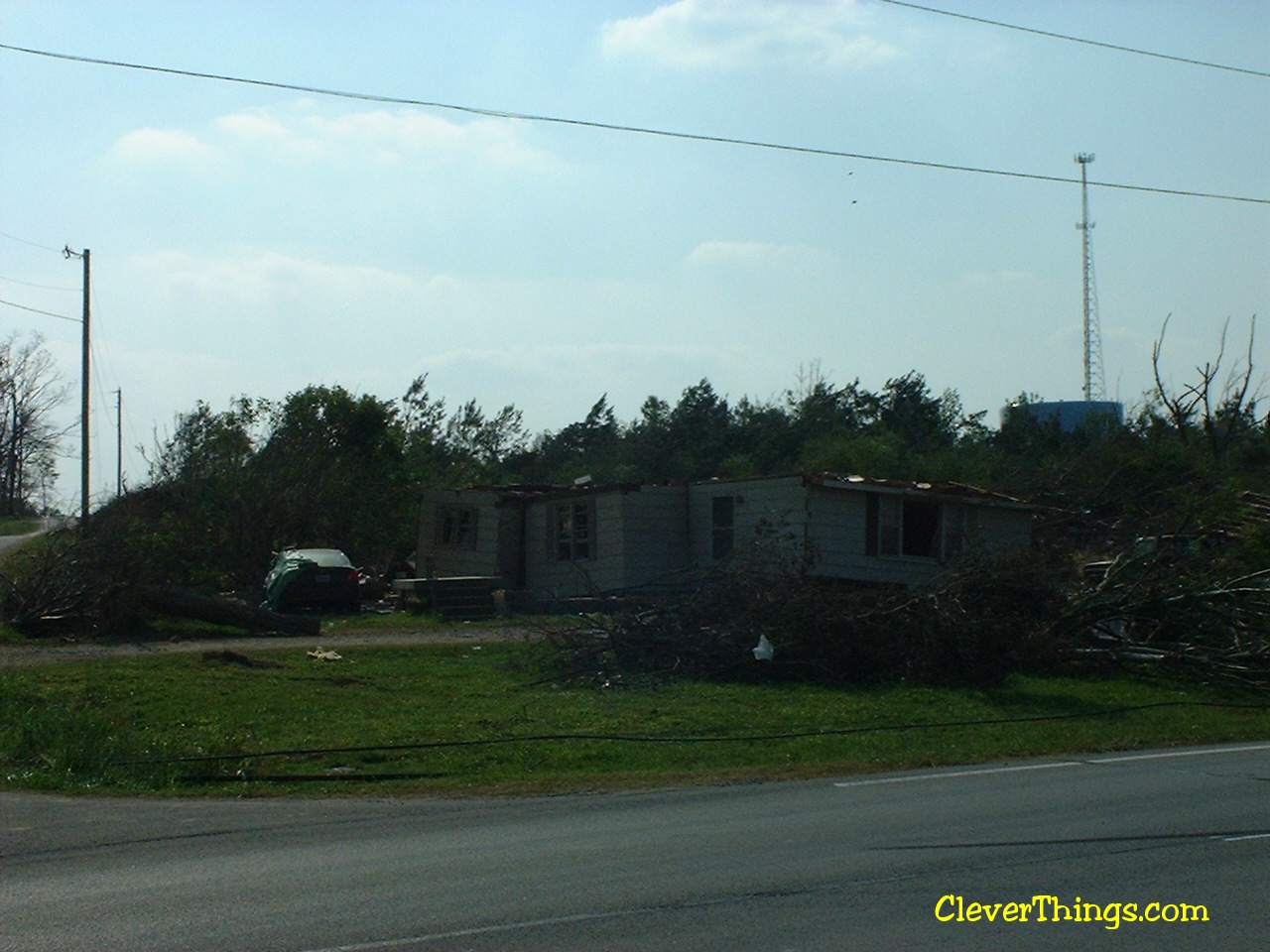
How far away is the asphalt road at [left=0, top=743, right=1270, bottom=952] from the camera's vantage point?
664cm

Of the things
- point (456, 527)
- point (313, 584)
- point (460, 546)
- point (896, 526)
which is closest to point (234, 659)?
point (313, 584)

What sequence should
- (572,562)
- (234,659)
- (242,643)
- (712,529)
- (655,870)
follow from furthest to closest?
(572,562)
(712,529)
(242,643)
(234,659)
(655,870)

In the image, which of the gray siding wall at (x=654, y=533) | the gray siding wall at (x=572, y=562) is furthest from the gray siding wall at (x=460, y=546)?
the gray siding wall at (x=654, y=533)

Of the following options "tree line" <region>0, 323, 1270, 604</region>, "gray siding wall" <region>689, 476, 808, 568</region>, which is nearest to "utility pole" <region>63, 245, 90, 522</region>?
"tree line" <region>0, 323, 1270, 604</region>

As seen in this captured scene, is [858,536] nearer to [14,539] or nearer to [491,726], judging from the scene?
[491,726]

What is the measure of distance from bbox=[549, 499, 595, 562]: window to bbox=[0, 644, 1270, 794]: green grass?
9.96 m

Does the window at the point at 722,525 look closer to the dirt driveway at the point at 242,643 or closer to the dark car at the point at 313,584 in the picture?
the dirt driveway at the point at 242,643

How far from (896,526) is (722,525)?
13.0 ft

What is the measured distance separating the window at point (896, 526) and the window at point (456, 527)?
11122 millimetres

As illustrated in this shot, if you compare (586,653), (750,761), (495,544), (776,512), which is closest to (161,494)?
(495,544)

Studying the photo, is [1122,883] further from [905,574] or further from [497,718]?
[905,574]

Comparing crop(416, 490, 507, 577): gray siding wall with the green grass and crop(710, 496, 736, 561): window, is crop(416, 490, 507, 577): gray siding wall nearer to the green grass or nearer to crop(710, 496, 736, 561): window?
crop(710, 496, 736, 561): window

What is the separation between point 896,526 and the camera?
95.1 feet

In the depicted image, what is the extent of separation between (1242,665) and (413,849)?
17.3 meters
